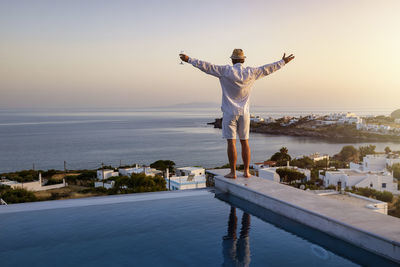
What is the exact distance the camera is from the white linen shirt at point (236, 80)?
10.1ft

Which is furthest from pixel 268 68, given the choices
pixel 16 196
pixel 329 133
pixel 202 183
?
pixel 329 133

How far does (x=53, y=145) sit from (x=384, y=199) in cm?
5359

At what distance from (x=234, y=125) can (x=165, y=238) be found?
1.56 metres

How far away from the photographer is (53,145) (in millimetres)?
57969

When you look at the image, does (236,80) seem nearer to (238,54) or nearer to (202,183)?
(238,54)

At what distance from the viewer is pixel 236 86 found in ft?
10.3

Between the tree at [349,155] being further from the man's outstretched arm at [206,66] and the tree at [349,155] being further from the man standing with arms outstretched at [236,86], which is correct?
the man's outstretched arm at [206,66]

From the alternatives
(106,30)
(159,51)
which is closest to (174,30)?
(159,51)

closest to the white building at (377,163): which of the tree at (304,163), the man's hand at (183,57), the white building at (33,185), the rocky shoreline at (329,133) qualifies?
the tree at (304,163)

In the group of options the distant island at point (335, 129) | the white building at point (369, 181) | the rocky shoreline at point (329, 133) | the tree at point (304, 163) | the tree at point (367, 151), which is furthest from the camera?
the distant island at point (335, 129)

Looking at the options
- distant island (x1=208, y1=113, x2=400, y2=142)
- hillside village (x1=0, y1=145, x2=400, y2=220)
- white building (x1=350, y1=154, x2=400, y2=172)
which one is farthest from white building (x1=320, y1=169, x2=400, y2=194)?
distant island (x1=208, y1=113, x2=400, y2=142)

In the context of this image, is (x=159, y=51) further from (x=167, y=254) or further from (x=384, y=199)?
(x=167, y=254)

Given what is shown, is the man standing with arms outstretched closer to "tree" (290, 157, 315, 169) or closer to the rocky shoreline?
"tree" (290, 157, 315, 169)

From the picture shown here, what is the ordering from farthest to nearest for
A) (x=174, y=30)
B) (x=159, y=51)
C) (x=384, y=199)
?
(x=159, y=51), (x=174, y=30), (x=384, y=199)
